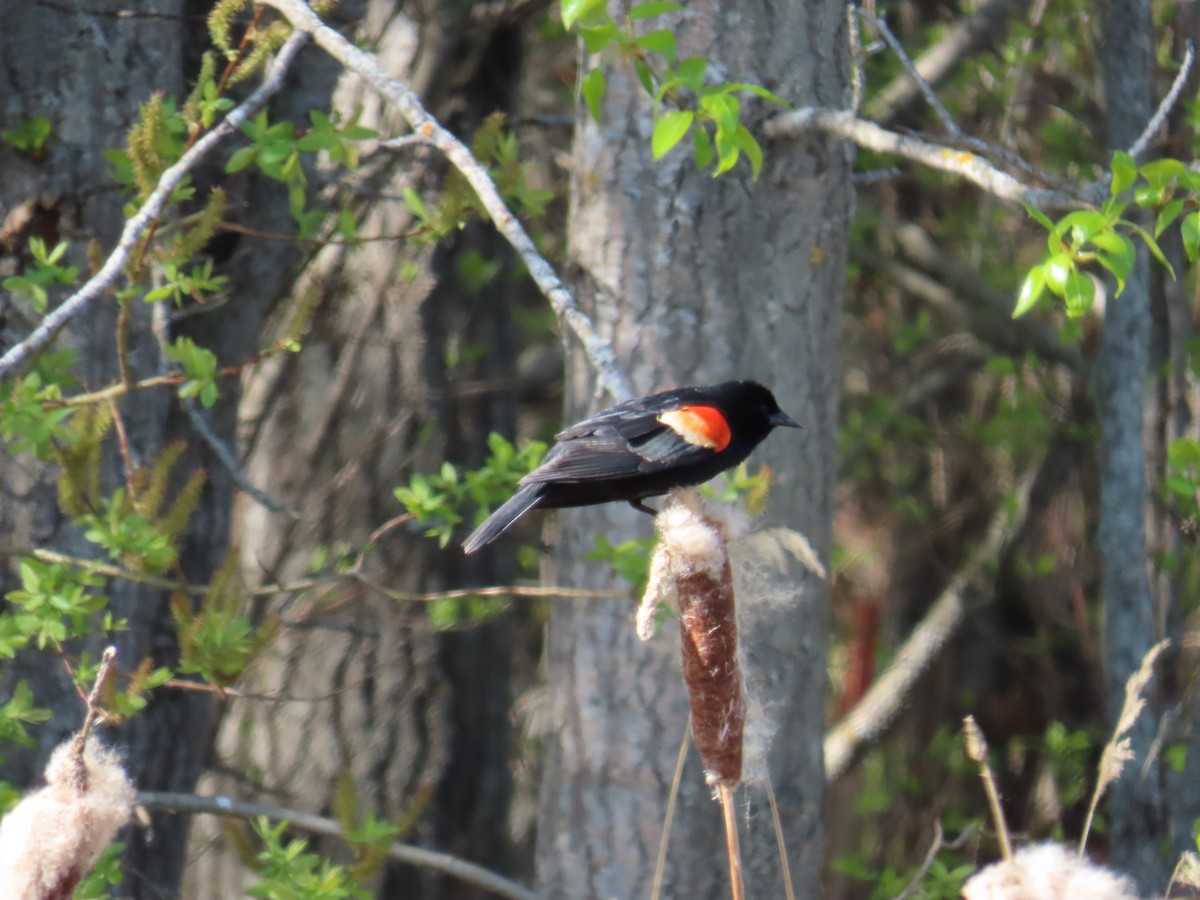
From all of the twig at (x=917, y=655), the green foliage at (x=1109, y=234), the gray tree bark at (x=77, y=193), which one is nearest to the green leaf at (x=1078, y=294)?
the green foliage at (x=1109, y=234)

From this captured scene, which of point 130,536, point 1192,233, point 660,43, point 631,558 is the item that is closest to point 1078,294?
point 1192,233

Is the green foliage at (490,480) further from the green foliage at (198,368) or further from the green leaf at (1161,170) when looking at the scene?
the green leaf at (1161,170)

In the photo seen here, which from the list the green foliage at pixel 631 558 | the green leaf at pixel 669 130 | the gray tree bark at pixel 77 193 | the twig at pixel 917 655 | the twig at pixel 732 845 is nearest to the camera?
the twig at pixel 732 845

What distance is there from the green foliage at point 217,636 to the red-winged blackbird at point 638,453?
1.61 feet

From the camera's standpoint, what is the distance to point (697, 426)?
2979mm

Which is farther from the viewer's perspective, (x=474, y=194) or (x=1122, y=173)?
(x=474, y=194)

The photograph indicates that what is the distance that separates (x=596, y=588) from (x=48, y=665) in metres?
1.38

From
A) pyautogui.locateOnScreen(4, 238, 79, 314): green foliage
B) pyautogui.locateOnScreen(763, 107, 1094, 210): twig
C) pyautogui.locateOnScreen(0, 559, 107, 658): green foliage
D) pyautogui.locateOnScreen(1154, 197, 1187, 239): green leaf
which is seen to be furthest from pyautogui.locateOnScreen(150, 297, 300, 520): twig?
pyautogui.locateOnScreen(1154, 197, 1187, 239): green leaf

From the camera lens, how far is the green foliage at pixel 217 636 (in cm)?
267

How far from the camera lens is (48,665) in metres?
3.23

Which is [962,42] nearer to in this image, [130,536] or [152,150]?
[152,150]

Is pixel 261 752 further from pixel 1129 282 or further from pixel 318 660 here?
pixel 1129 282

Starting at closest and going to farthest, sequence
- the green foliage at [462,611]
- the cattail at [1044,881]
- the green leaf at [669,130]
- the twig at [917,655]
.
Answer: the cattail at [1044,881]
the green leaf at [669,130]
the green foliage at [462,611]
the twig at [917,655]

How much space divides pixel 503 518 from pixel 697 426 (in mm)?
495
